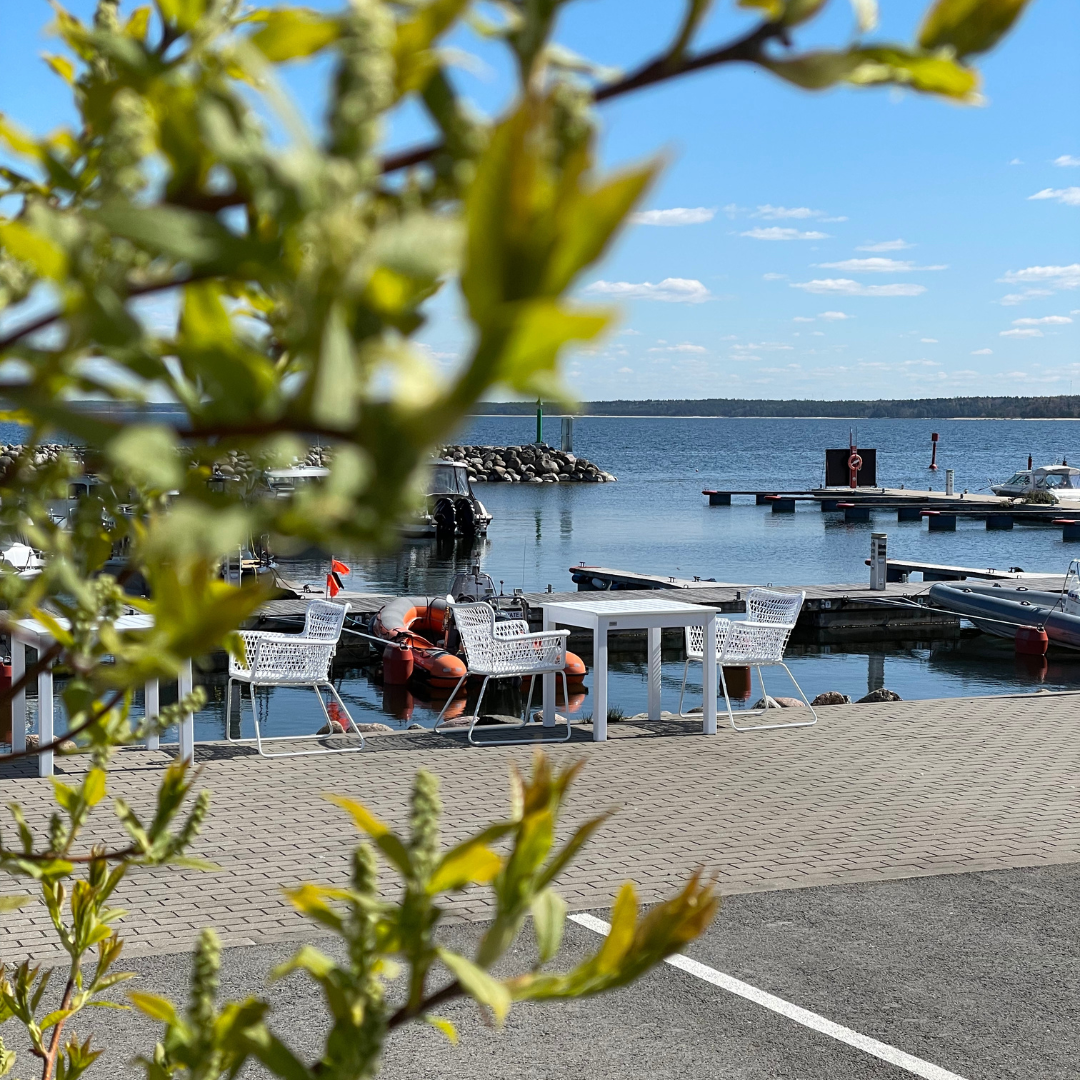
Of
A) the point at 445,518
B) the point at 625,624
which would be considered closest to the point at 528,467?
the point at 445,518

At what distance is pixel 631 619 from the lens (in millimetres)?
10586

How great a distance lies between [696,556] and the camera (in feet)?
136

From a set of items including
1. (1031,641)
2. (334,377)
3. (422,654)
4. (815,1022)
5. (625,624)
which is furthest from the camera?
(1031,641)

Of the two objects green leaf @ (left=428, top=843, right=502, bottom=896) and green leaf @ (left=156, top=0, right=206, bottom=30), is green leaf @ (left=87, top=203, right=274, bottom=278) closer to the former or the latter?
green leaf @ (left=156, top=0, right=206, bottom=30)

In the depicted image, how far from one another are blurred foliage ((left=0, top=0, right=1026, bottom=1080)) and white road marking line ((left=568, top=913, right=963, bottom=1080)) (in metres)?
3.82

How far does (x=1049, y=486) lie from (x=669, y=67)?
54.5 metres

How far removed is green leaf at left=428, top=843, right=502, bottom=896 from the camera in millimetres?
813

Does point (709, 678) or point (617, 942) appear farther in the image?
point (709, 678)

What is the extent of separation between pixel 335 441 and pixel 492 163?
0.42 ft

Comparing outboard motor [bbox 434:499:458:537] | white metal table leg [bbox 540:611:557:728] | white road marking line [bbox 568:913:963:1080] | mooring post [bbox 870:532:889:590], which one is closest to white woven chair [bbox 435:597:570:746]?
white metal table leg [bbox 540:611:557:728]

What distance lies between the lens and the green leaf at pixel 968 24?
74 cm

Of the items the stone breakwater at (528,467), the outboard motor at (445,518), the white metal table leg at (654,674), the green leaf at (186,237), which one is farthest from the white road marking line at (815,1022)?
the stone breakwater at (528,467)

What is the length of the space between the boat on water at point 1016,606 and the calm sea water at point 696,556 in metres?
0.48

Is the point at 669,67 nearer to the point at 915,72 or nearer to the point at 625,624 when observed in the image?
the point at 915,72
